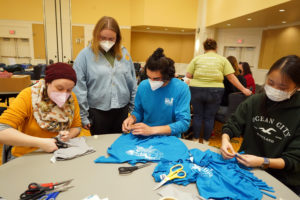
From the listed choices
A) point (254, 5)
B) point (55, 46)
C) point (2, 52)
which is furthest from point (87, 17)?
point (254, 5)

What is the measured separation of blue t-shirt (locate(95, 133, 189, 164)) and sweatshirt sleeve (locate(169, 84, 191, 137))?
119mm

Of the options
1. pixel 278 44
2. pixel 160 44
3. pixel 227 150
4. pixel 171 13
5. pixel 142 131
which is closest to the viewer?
pixel 227 150

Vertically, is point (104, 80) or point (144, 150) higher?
point (104, 80)

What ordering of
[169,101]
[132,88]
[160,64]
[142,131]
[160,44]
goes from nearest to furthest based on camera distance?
[142,131], [160,64], [169,101], [132,88], [160,44]

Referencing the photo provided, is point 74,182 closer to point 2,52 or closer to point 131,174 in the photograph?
point 131,174

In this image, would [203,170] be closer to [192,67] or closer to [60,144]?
[60,144]

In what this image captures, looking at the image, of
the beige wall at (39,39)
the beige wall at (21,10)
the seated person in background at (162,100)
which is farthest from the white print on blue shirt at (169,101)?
the beige wall at (21,10)

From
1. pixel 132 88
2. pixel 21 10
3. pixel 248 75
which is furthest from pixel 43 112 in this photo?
pixel 21 10

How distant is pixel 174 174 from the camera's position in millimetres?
948

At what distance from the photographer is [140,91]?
5.31ft

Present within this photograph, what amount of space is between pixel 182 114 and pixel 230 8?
6.04 m

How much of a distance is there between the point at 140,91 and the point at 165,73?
283 millimetres

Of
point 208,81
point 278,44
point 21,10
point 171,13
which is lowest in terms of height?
point 208,81

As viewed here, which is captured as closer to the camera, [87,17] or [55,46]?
[55,46]
